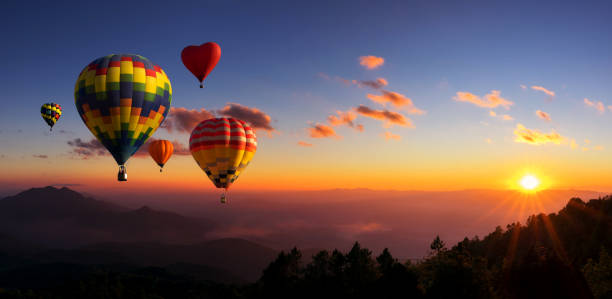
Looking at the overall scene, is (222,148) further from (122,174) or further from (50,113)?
(50,113)

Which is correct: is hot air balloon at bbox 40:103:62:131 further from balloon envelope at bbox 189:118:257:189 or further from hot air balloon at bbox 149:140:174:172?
balloon envelope at bbox 189:118:257:189

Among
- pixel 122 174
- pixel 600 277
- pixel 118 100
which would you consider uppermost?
pixel 118 100

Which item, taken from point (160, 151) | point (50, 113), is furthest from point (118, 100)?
point (50, 113)

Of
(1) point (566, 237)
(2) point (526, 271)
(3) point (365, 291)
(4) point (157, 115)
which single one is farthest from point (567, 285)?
(1) point (566, 237)

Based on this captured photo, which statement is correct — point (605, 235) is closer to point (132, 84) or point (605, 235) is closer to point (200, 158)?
point (200, 158)

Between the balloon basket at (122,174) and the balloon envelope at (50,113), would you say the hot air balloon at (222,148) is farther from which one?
the balloon envelope at (50,113)

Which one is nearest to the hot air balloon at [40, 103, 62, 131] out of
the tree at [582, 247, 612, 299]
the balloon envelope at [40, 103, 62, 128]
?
the balloon envelope at [40, 103, 62, 128]

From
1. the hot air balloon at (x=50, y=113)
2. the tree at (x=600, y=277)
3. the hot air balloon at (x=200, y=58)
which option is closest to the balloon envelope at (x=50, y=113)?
the hot air balloon at (x=50, y=113)
